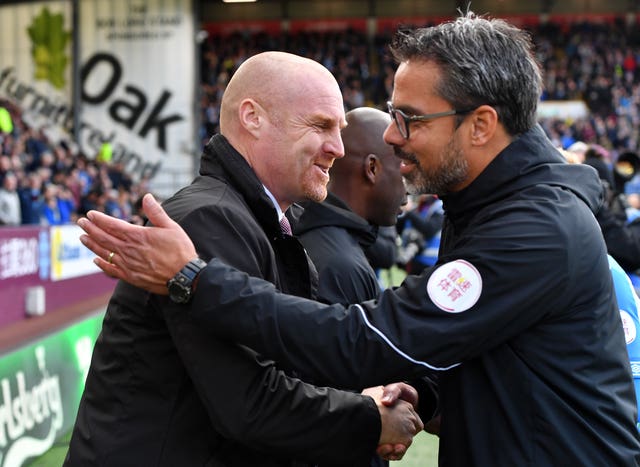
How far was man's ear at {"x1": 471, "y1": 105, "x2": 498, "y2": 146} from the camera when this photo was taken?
2100mm

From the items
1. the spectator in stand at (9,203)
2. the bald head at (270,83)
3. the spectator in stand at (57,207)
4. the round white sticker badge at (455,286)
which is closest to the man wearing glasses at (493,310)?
the round white sticker badge at (455,286)

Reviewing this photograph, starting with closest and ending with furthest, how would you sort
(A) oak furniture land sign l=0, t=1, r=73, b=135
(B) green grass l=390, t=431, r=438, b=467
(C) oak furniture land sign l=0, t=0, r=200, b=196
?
(B) green grass l=390, t=431, r=438, b=467
(A) oak furniture land sign l=0, t=1, r=73, b=135
(C) oak furniture land sign l=0, t=0, r=200, b=196

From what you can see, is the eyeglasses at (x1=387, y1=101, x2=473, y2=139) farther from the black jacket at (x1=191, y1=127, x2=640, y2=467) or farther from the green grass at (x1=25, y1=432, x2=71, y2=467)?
the green grass at (x1=25, y1=432, x2=71, y2=467)

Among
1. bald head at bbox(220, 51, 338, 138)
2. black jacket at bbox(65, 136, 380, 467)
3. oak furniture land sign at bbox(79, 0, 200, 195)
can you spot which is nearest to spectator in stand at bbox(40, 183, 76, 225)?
oak furniture land sign at bbox(79, 0, 200, 195)

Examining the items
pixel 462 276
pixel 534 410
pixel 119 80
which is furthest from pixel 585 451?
pixel 119 80

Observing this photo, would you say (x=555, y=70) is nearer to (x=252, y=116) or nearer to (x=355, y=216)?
(x=355, y=216)

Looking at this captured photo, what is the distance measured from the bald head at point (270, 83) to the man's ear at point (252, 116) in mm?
15

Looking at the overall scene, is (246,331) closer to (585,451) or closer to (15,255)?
(585,451)

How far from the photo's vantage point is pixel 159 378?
2.04 metres

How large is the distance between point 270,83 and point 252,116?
106 mm

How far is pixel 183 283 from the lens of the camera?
6.15 ft

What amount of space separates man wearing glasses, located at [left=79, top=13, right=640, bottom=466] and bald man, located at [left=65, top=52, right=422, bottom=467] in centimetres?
9

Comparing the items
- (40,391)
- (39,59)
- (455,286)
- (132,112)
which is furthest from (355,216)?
(39,59)

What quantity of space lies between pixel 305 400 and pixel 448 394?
0.37m
